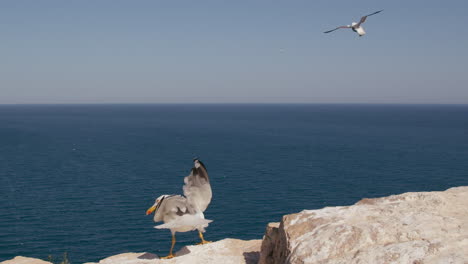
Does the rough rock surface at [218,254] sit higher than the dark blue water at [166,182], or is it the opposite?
the rough rock surface at [218,254]

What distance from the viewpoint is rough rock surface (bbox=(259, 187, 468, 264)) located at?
→ 909cm

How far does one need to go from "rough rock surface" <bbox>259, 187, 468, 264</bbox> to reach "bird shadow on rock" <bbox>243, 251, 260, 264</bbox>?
7.12 feet

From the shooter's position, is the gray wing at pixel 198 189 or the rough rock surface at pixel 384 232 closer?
the rough rock surface at pixel 384 232

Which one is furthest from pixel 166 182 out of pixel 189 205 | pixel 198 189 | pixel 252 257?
pixel 252 257

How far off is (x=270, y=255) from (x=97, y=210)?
152 ft

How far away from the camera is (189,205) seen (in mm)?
16312

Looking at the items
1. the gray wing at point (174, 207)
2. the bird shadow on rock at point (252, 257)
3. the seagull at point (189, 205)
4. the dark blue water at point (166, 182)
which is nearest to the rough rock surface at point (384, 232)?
the bird shadow on rock at point (252, 257)

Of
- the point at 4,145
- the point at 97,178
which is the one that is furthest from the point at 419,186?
the point at 4,145

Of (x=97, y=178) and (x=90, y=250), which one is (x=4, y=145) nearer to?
(x=97, y=178)

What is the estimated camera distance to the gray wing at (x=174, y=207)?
16188 millimetres

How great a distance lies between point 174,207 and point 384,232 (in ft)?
28.5

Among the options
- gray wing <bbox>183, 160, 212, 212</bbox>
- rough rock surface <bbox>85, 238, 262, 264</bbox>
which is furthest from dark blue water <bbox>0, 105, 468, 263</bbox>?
gray wing <bbox>183, 160, 212, 212</bbox>

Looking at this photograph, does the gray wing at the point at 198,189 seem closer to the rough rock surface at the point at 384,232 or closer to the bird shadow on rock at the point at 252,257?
the bird shadow on rock at the point at 252,257

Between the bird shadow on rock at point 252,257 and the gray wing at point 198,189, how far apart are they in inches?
102
